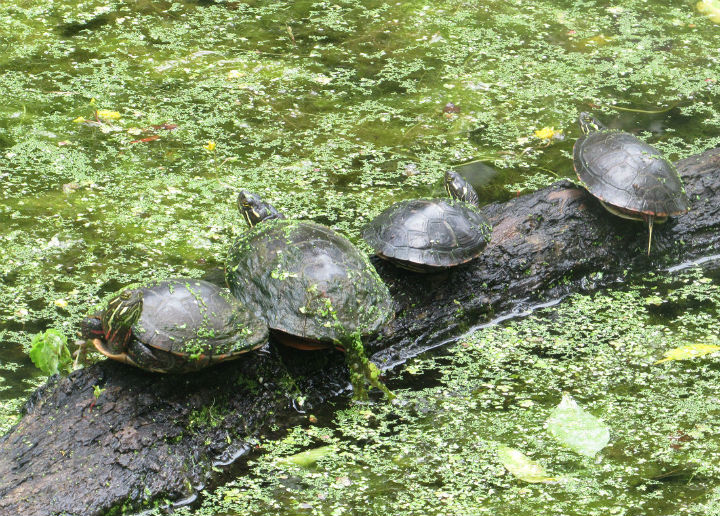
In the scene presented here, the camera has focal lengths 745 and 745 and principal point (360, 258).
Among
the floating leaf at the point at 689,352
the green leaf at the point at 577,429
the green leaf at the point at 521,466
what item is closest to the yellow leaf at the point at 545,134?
the floating leaf at the point at 689,352

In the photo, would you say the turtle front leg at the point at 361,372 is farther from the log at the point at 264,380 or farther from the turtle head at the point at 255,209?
the turtle head at the point at 255,209

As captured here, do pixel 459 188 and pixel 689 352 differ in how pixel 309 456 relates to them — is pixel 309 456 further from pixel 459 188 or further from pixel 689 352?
pixel 459 188

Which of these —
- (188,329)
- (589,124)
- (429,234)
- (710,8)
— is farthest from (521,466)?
(710,8)

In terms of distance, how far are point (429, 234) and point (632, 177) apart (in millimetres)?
1139

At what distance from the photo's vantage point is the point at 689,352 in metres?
3.17

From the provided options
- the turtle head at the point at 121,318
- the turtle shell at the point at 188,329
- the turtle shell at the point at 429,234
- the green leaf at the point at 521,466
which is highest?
the turtle head at the point at 121,318

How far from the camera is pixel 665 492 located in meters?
2.40

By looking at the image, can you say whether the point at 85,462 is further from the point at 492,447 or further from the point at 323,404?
the point at 492,447

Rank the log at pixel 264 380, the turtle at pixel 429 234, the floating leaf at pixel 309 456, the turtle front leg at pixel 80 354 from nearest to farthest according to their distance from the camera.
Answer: the log at pixel 264 380 < the floating leaf at pixel 309 456 < the turtle front leg at pixel 80 354 < the turtle at pixel 429 234

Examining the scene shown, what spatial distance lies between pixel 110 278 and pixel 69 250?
37 cm

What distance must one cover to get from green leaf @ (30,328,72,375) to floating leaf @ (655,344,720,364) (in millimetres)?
2397

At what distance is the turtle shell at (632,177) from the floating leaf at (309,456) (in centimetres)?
184

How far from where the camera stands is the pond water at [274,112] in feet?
13.1

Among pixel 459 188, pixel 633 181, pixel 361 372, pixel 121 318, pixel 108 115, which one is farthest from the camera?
pixel 108 115
